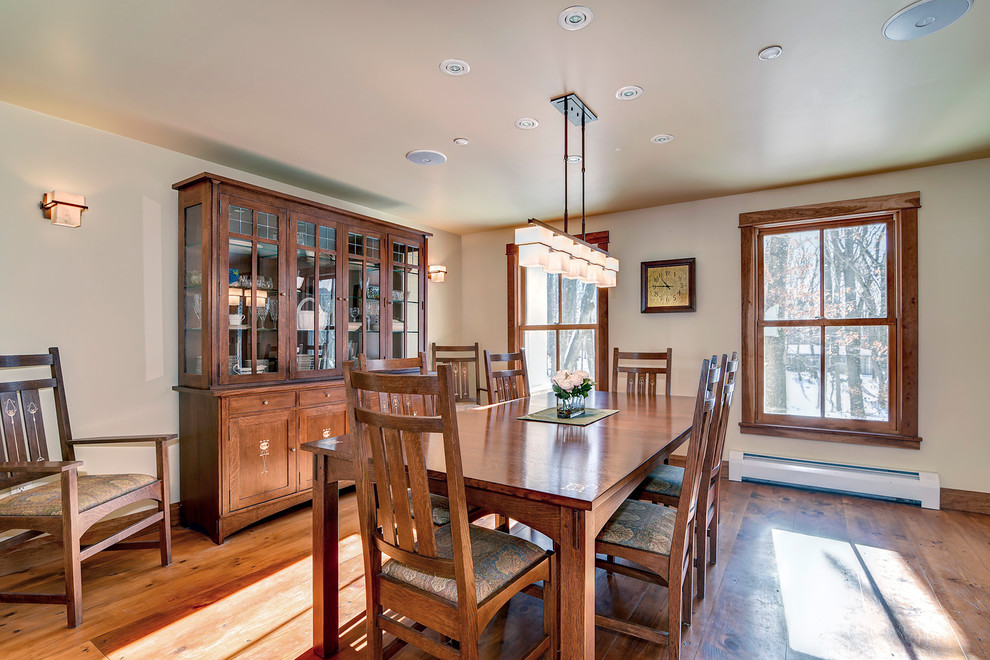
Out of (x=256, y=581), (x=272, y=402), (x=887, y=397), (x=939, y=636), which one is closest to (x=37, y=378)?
(x=272, y=402)

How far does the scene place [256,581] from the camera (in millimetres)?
2453

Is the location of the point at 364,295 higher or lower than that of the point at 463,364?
higher

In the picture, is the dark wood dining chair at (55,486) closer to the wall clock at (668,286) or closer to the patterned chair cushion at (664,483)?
the patterned chair cushion at (664,483)

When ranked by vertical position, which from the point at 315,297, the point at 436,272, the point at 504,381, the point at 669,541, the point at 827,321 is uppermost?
the point at 436,272

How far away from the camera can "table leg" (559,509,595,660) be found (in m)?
1.35

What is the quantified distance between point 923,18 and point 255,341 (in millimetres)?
3784

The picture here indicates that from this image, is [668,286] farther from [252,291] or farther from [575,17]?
[252,291]

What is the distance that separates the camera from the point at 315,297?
141 inches

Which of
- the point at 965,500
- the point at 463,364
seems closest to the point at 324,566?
the point at 463,364

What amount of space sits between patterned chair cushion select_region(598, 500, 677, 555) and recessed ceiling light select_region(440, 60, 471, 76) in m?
2.02

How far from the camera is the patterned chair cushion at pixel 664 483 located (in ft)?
7.68

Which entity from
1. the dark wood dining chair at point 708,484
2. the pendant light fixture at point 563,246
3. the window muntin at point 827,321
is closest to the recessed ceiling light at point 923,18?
the pendant light fixture at point 563,246

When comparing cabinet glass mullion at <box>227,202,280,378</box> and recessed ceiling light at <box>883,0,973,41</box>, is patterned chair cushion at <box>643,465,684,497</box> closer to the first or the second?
recessed ceiling light at <box>883,0,973,41</box>

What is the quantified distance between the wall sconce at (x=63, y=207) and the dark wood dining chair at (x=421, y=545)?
7.94ft
